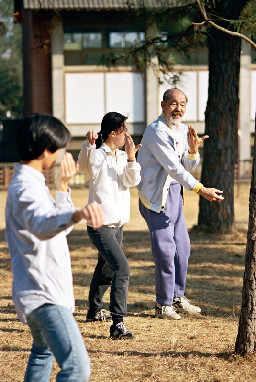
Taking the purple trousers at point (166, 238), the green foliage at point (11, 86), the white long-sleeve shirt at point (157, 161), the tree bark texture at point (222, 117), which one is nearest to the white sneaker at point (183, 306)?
the purple trousers at point (166, 238)

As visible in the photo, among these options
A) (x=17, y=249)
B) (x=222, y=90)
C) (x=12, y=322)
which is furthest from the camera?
(x=222, y=90)

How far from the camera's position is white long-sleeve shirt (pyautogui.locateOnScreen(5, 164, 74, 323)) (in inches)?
125

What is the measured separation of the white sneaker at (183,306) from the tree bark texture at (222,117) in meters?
4.99

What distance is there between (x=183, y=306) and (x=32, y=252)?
350 cm

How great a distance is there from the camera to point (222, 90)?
11375 millimetres

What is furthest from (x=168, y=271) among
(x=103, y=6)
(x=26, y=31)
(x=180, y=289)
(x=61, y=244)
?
(x=26, y=31)

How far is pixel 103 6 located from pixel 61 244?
18.4m

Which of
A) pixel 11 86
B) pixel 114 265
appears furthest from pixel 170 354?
pixel 11 86

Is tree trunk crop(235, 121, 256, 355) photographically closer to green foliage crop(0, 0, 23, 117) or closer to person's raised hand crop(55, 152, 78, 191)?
person's raised hand crop(55, 152, 78, 191)

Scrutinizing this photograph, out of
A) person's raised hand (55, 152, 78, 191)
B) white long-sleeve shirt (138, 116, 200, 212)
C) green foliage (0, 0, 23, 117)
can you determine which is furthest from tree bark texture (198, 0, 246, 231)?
green foliage (0, 0, 23, 117)

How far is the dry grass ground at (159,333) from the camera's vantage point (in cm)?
472

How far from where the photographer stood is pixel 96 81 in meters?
23.3

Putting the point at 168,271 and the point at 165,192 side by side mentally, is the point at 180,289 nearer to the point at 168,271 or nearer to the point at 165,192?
the point at 168,271

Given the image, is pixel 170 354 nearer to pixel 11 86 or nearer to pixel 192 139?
pixel 192 139
